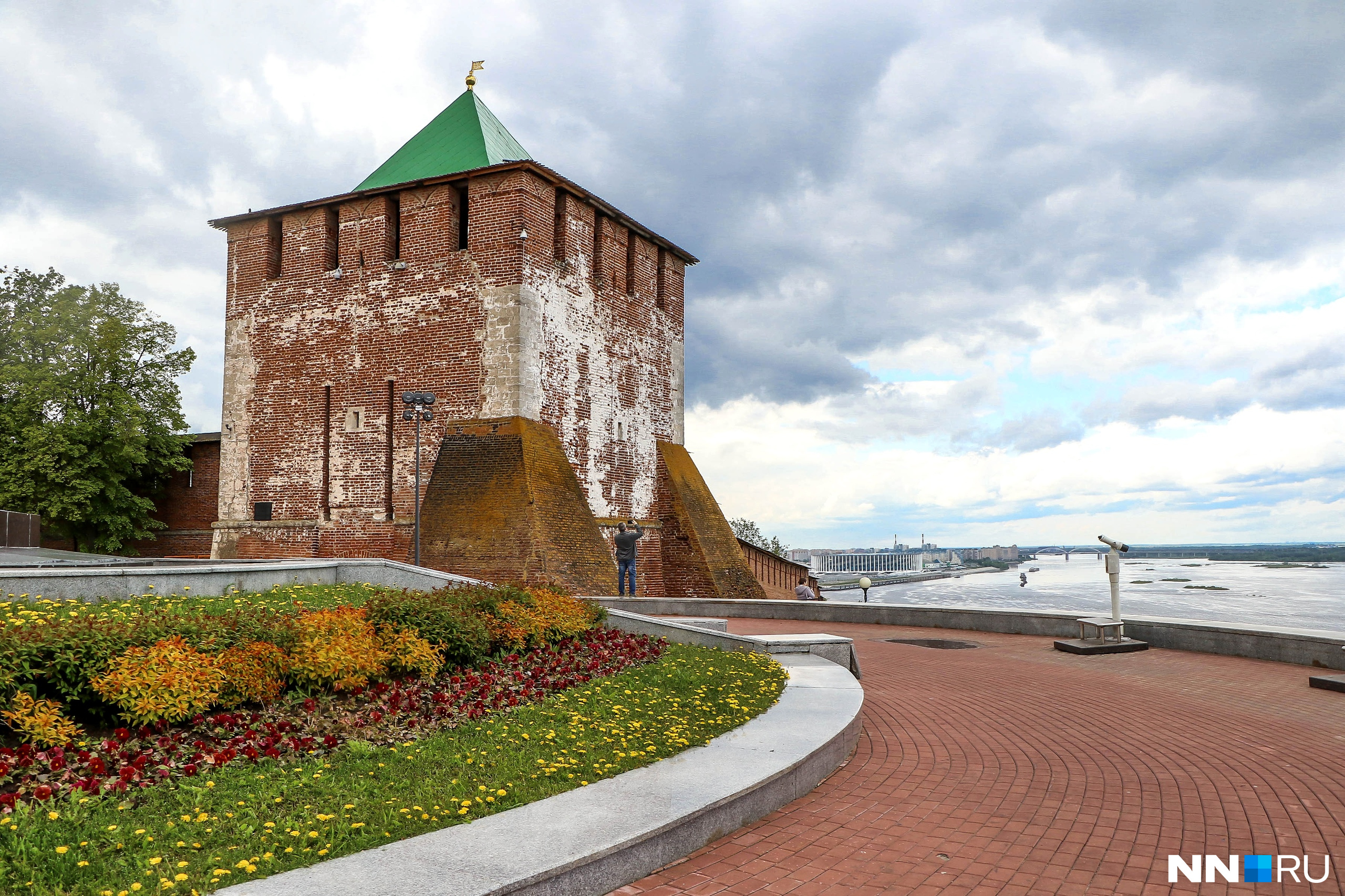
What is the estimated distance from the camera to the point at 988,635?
505 inches

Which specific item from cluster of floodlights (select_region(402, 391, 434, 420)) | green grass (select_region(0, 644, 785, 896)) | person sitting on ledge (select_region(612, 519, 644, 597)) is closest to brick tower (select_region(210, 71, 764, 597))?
person sitting on ledge (select_region(612, 519, 644, 597))

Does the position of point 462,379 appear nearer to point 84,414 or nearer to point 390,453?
point 390,453

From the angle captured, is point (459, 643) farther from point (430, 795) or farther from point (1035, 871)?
point (1035, 871)

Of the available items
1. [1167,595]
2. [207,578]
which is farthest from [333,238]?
[1167,595]

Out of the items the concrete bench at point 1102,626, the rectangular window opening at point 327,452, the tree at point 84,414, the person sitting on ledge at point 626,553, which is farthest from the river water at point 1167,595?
the tree at point 84,414

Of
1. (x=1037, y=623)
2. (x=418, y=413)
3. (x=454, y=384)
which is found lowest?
(x=1037, y=623)

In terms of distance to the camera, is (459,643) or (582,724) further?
(459,643)

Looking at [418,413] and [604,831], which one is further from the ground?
[418,413]

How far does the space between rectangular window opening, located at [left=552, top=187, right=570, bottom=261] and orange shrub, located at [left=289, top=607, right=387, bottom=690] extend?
12731 millimetres

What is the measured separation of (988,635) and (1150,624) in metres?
2.33

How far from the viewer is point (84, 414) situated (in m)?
24.7

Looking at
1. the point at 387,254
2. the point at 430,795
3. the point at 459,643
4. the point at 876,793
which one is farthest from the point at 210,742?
the point at 387,254

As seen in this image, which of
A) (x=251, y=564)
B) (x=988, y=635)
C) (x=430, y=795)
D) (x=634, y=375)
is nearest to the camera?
(x=430, y=795)

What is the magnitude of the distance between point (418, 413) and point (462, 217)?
5018 mm
